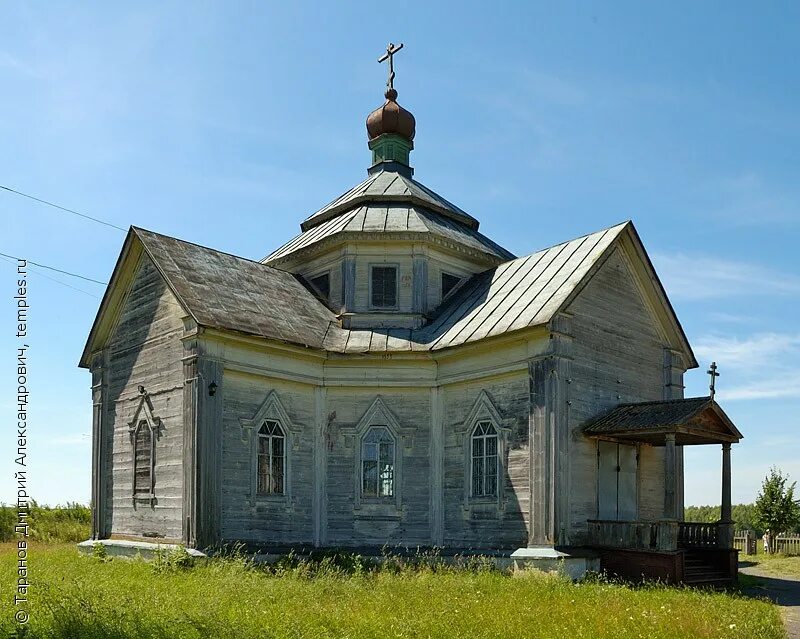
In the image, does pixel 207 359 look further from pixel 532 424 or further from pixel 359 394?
pixel 532 424

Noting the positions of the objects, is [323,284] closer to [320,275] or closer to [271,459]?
[320,275]

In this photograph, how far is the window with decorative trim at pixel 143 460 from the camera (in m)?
A: 18.7

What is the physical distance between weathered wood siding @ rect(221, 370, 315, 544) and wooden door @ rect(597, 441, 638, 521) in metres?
6.41

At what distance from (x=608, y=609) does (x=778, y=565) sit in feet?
47.6

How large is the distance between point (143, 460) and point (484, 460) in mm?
7624

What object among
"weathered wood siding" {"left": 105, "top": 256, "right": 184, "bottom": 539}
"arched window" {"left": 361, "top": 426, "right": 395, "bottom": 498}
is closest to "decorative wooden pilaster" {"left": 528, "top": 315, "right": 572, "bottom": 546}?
"arched window" {"left": 361, "top": 426, "right": 395, "bottom": 498}

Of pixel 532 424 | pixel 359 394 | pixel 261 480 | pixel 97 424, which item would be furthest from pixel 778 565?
pixel 97 424

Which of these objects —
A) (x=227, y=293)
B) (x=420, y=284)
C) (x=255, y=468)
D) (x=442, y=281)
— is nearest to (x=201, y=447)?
(x=255, y=468)

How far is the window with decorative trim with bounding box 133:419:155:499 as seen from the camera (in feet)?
61.2

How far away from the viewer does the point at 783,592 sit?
1759 centimetres

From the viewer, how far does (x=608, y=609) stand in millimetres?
11984

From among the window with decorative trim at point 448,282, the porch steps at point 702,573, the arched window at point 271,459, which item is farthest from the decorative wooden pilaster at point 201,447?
the porch steps at point 702,573

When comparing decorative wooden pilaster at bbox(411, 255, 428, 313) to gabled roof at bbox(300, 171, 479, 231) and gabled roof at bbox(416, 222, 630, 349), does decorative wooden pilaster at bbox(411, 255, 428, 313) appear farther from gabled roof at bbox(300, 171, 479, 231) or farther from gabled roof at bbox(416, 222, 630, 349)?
gabled roof at bbox(300, 171, 479, 231)

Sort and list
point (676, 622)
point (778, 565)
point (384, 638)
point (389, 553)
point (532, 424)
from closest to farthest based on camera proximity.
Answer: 1. point (384, 638)
2. point (676, 622)
3. point (532, 424)
4. point (389, 553)
5. point (778, 565)
